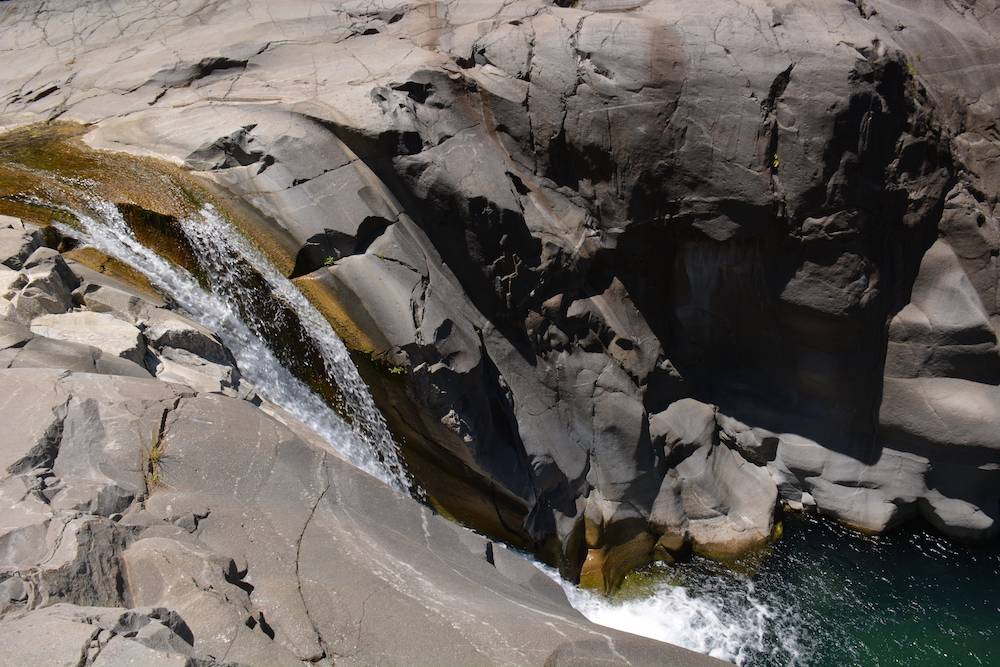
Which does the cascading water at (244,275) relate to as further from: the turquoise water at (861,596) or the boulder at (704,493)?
the turquoise water at (861,596)

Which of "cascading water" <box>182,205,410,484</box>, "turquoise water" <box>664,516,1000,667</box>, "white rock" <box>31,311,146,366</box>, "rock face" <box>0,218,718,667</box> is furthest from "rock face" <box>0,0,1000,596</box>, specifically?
"rock face" <box>0,218,718,667</box>

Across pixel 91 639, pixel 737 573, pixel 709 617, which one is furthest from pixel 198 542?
pixel 737 573

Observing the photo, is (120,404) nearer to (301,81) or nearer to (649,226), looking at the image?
(301,81)

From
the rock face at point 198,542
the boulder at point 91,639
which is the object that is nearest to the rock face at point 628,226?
the rock face at point 198,542

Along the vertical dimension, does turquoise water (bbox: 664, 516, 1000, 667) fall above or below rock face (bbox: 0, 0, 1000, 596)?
below

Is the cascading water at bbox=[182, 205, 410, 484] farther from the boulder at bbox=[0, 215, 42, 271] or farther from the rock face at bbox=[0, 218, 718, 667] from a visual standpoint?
the boulder at bbox=[0, 215, 42, 271]

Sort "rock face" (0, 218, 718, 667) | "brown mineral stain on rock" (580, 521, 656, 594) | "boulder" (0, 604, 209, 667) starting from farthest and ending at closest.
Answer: "brown mineral stain on rock" (580, 521, 656, 594) < "rock face" (0, 218, 718, 667) < "boulder" (0, 604, 209, 667)

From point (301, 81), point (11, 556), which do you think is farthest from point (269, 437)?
point (301, 81)
